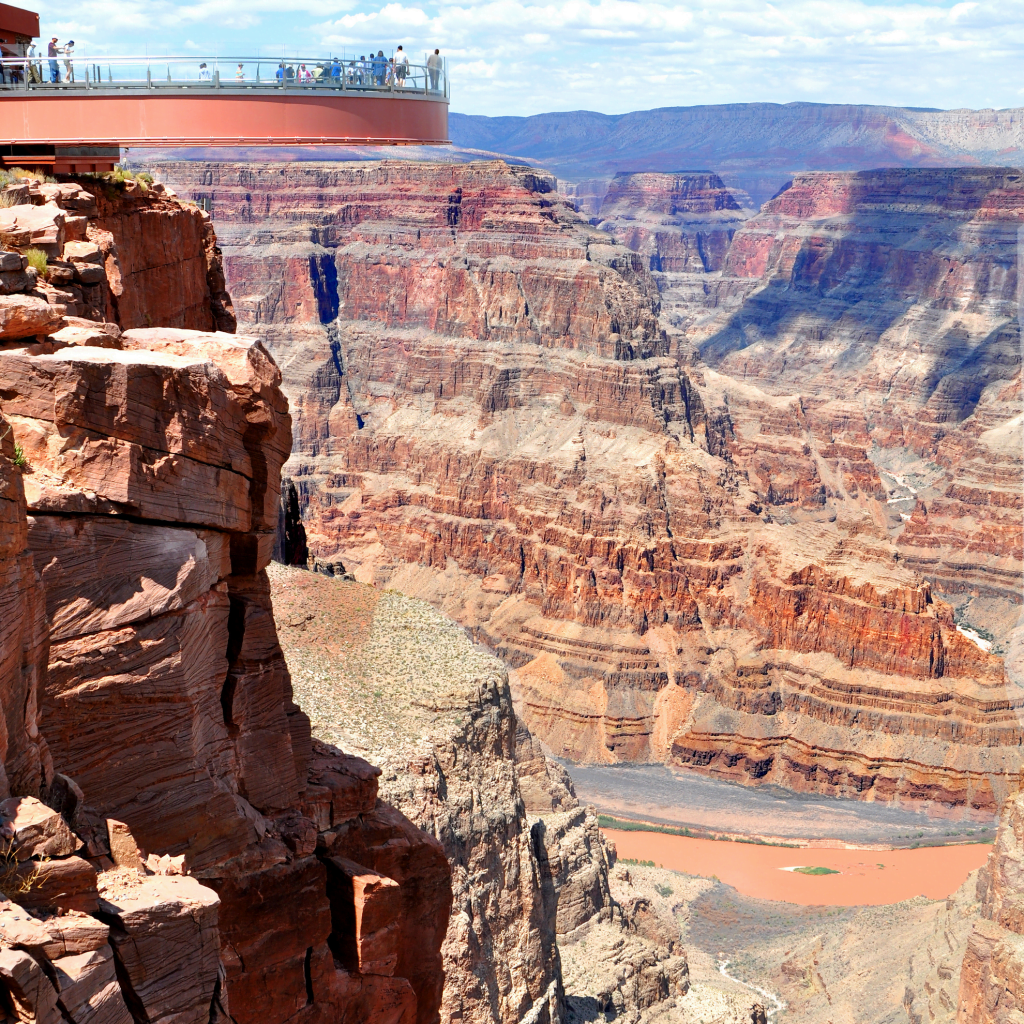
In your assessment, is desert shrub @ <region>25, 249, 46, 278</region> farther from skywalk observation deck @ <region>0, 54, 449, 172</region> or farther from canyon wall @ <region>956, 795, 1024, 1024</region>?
canyon wall @ <region>956, 795, 1024, 1024</region>

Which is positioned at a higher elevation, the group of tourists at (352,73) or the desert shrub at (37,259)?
the group of tourists at (352,73)

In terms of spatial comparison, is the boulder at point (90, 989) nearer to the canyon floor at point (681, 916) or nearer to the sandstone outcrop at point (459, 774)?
the sandstone outcrop at point (459, 774)

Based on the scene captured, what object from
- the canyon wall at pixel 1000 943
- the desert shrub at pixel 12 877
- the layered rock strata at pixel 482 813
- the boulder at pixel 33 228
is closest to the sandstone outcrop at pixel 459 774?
the layered rock strata at pixel 482 813

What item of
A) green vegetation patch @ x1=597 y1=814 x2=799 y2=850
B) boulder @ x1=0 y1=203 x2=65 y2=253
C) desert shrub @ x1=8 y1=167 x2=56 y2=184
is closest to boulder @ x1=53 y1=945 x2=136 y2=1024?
boulder @ x1=0 y1=203 x2=65 y2=253

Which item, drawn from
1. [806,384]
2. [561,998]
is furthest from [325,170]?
[561,998]

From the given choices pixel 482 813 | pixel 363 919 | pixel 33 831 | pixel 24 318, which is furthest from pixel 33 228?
pixel 482 813

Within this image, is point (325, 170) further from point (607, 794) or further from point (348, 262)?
point (607, 794)
